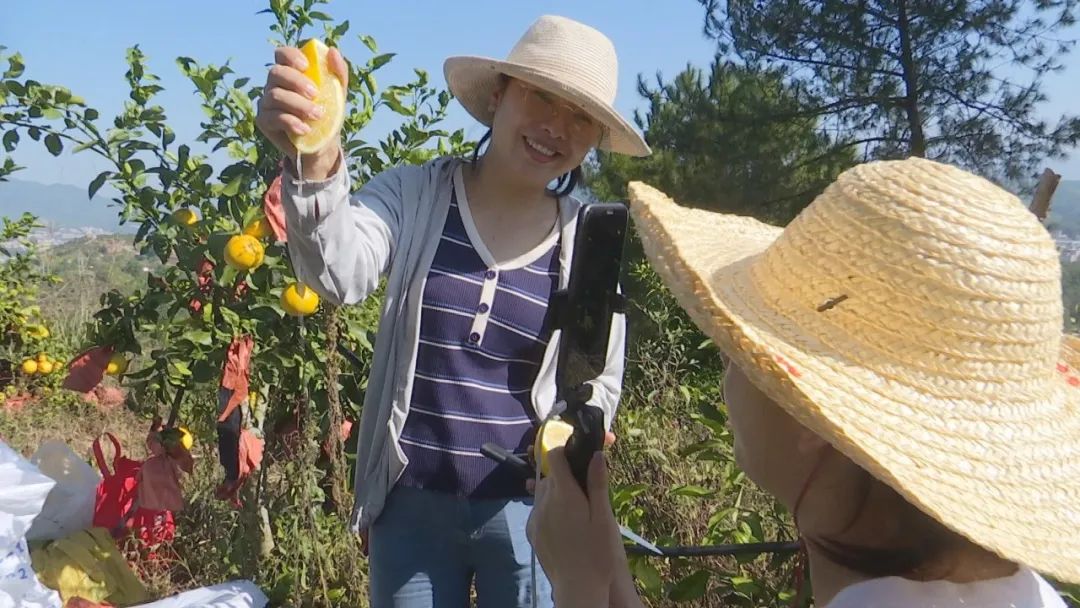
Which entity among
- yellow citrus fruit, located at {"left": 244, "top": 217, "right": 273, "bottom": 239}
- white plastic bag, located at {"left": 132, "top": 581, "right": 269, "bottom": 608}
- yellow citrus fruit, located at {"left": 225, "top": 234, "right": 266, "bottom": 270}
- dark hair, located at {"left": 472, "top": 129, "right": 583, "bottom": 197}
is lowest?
white plastic bag, located at {"left": 132, "top": 581, "right": 269, "bottom": 608}

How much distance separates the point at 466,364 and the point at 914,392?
0.80 metres

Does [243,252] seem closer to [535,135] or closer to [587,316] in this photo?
[535,135]

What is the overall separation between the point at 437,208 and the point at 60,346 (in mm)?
3650

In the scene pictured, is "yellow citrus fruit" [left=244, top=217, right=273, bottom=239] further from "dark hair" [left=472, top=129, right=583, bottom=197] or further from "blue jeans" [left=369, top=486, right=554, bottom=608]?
"blue jeans" [left=369, top=486, right=554, bottom=608]

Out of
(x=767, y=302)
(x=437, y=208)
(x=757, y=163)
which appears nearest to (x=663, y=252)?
(x=767, y=302)

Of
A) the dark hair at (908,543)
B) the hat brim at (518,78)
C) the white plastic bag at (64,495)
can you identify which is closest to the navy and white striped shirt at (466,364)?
the hat brim at (518,78)

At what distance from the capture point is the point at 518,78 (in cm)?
141

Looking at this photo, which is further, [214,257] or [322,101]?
[214,257]

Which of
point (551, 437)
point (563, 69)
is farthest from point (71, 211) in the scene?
point (551, 437)

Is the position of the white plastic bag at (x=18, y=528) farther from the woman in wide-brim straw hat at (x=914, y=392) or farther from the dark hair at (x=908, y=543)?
the dark hair at (x=908, y=543)

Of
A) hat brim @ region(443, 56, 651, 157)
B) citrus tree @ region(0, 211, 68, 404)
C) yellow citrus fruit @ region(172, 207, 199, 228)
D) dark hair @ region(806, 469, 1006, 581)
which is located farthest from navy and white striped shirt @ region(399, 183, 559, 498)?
citrus tree @ region(0, 211, 68, 404)

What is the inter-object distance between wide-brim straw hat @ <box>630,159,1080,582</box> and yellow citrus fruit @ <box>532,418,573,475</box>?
0.63 ft

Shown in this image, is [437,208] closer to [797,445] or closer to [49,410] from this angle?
[797,445]

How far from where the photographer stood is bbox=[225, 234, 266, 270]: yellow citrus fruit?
1.67 meters
